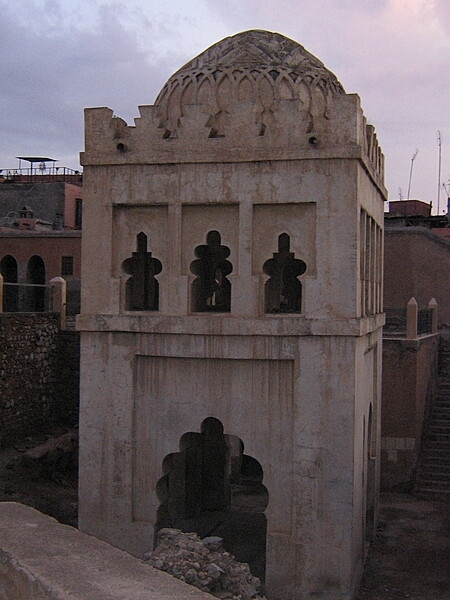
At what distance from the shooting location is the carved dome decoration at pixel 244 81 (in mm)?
8805

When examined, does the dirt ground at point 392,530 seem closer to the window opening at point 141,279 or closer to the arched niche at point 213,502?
the arched niche at point 213,502

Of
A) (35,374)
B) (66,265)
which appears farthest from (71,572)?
(66,265)

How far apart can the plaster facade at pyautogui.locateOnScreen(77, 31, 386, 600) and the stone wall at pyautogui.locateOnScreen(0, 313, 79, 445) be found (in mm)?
6984

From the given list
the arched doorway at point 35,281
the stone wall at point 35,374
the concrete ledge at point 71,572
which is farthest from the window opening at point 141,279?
the arched doorway at point 35,281

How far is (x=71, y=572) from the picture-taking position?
4.34m

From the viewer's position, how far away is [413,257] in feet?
82.0

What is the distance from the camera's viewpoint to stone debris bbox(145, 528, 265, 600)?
259 inches

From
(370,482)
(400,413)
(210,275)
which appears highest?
(210,275)

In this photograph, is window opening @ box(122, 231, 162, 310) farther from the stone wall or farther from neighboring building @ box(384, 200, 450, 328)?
neighboring building @ box(384, 200, 450, 328)

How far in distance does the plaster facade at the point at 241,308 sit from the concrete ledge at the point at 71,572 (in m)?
3.35

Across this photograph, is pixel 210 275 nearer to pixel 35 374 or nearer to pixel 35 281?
pixel 35 374

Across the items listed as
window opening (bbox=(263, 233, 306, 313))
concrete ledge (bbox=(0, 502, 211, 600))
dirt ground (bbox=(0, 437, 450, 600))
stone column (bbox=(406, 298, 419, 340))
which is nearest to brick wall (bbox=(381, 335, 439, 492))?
stone column (bbox=(406, 298, 419, 340))

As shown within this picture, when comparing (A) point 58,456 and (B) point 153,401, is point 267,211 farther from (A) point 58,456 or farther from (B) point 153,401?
(A) point 58,456

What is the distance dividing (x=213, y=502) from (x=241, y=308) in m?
4.58
